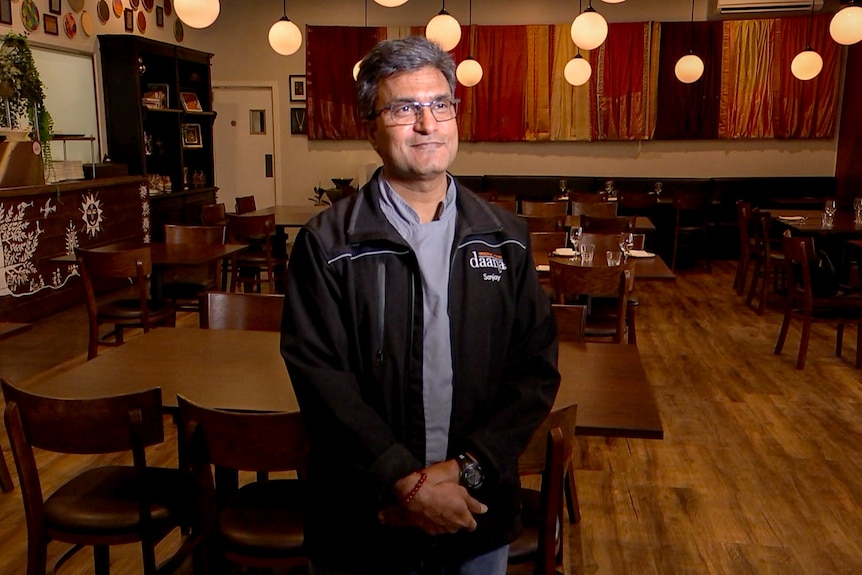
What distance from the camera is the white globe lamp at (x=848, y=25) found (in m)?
6.04

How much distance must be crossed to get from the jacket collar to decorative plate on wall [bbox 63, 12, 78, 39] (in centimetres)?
658

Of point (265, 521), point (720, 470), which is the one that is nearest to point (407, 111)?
point (265, 521)

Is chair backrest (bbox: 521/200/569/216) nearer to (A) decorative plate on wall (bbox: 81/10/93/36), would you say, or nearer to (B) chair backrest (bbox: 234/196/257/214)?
(B) chair backrest (bbox: 234/196/257/214)

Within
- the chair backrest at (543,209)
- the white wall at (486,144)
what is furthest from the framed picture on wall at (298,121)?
the chair backrest at (543,209)

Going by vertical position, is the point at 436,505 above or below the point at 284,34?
below

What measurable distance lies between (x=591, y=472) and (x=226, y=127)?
26.2ft

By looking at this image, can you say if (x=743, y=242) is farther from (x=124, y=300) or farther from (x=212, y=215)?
(x=124, y=300)

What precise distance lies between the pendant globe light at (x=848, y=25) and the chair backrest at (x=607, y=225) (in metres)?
2.50

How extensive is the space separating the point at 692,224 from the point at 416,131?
25.8ft

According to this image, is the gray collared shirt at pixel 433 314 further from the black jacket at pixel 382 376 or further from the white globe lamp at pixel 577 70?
the white globe lamp at pixel 577 70

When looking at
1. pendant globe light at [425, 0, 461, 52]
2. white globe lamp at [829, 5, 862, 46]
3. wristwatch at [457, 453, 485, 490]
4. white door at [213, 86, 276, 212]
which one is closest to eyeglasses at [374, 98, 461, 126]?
wristwatch at [457, 453, 485, 490]

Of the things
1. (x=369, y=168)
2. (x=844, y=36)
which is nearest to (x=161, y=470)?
(x=844, y=36)

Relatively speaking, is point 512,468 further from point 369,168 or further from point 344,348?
point 369,168

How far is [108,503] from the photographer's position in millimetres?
2014
